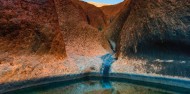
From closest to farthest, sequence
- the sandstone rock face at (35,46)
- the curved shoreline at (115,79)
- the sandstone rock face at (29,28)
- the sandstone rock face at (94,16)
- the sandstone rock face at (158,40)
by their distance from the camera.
→ the curved shoreline at (115,79) → the sandstone rock face at (35,46) → the sandstone rock face at (158,40) → the sandstone rock face at (29,28) → the sandstone rock face at (94,16)

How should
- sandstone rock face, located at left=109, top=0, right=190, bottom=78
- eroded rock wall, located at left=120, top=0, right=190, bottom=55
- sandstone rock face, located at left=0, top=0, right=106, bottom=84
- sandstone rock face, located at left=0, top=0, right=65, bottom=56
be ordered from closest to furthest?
sandstone rock face, located at left=0, top=0, right=106, bottom=84
sandstone rock face, located at left=109, top=0, right=190, bottom=78
eroded rock wall, located at left=120, top=0, right=190, bottom=55
sandstone rock face, located at left=0, top=0, right=65, bottom=56

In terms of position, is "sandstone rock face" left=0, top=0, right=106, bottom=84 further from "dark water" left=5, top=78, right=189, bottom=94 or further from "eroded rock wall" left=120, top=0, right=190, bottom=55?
"eroded rock wall" left=120, top=0, right=190, bottom=55

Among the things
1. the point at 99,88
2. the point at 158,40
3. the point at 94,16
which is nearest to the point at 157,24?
the point at 158,40

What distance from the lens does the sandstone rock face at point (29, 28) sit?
7.98m

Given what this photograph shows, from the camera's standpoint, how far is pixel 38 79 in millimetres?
7457

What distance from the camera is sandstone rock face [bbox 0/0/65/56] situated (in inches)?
314

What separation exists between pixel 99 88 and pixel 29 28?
3198mm

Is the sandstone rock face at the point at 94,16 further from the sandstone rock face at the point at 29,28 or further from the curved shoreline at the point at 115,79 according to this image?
the curved shoreline at the point at 115,79

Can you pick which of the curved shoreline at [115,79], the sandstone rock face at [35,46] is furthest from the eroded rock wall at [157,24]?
the sandstone rock face at [35,46]

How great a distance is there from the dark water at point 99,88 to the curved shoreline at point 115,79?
12cm

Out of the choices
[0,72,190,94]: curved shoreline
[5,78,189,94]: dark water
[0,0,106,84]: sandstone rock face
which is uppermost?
[0,0,106,84]: sandstone rock face

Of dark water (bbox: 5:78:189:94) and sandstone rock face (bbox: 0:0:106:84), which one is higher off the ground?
sandstone rock face (bbox: 0:0:106:84)

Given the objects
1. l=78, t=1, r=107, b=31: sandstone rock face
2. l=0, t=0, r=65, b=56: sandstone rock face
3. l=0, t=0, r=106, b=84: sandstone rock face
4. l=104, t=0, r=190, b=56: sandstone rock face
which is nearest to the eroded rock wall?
l=104, t=0, r=190, b=56: sandstone rock face

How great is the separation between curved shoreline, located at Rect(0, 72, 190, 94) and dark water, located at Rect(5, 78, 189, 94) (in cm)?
12
